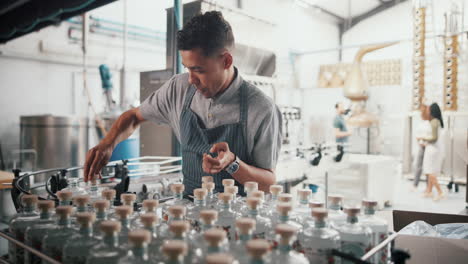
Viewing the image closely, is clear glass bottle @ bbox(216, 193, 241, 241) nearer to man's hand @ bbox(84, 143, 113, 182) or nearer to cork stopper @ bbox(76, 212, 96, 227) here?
cork stopper @ bbox(76, 212, 96, 227)

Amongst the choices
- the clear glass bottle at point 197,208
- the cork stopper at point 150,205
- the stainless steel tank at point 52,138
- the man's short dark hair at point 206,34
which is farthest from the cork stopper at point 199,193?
the stainless steel tank at point 52,138

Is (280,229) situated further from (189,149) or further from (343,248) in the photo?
(189,149)

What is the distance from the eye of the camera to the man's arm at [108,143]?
1383 millimetres

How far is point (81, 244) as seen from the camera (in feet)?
2.40

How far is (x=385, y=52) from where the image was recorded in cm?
884

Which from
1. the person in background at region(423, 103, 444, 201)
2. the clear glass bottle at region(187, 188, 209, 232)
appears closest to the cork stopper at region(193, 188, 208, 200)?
the clear glass bottle at region(187, 188, 209, 232)

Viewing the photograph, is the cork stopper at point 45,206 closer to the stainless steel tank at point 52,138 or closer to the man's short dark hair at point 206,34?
the man's short dark hair at point 206,34

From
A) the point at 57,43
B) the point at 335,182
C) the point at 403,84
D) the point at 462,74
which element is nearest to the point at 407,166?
the point at 403,84

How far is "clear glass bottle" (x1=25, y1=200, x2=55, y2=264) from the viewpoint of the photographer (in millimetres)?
793

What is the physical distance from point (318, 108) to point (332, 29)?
193 cm

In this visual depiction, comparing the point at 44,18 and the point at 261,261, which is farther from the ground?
the point at 44,18

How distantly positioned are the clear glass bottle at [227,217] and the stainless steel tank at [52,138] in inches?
172

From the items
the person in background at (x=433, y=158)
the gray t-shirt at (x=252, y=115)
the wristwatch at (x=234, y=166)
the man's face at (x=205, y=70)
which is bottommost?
the person in background at (x=433, y=158)

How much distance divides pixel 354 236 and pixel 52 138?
4687mm
